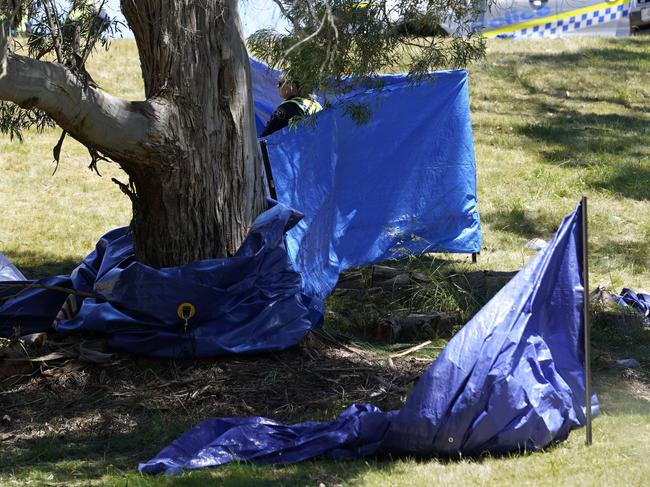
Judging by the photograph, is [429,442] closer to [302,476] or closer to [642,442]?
[302,476]

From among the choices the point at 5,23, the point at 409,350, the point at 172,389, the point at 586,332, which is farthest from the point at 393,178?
the point at 5,23

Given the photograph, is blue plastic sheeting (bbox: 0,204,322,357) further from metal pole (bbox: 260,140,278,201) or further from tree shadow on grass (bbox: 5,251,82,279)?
tree shadow on grass (bbox: 5,251,82,279)

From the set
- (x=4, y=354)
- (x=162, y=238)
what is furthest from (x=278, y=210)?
(x=4, y=354)

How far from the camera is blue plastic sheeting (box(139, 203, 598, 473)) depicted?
4637mm

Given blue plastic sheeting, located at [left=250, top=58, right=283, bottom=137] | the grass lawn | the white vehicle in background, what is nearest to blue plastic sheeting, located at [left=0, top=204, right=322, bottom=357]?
the grass lawn

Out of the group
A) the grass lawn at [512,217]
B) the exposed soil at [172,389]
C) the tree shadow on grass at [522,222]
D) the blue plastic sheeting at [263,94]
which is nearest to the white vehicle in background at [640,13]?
the grass lawn at [512,217]

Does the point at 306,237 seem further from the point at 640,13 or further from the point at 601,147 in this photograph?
the point at 640,13

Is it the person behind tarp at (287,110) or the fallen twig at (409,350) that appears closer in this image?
the fallen twig at (409,350)

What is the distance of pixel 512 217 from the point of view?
10.3 m

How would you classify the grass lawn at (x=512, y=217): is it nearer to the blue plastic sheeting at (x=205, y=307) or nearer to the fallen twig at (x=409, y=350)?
the fallen twig at (x=409, y=350)

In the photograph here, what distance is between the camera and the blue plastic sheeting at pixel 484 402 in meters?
4.64

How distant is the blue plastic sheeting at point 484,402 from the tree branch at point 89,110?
1.83 meters

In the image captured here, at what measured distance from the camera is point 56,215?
10.4 metres

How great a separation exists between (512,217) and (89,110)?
19.1 ft
